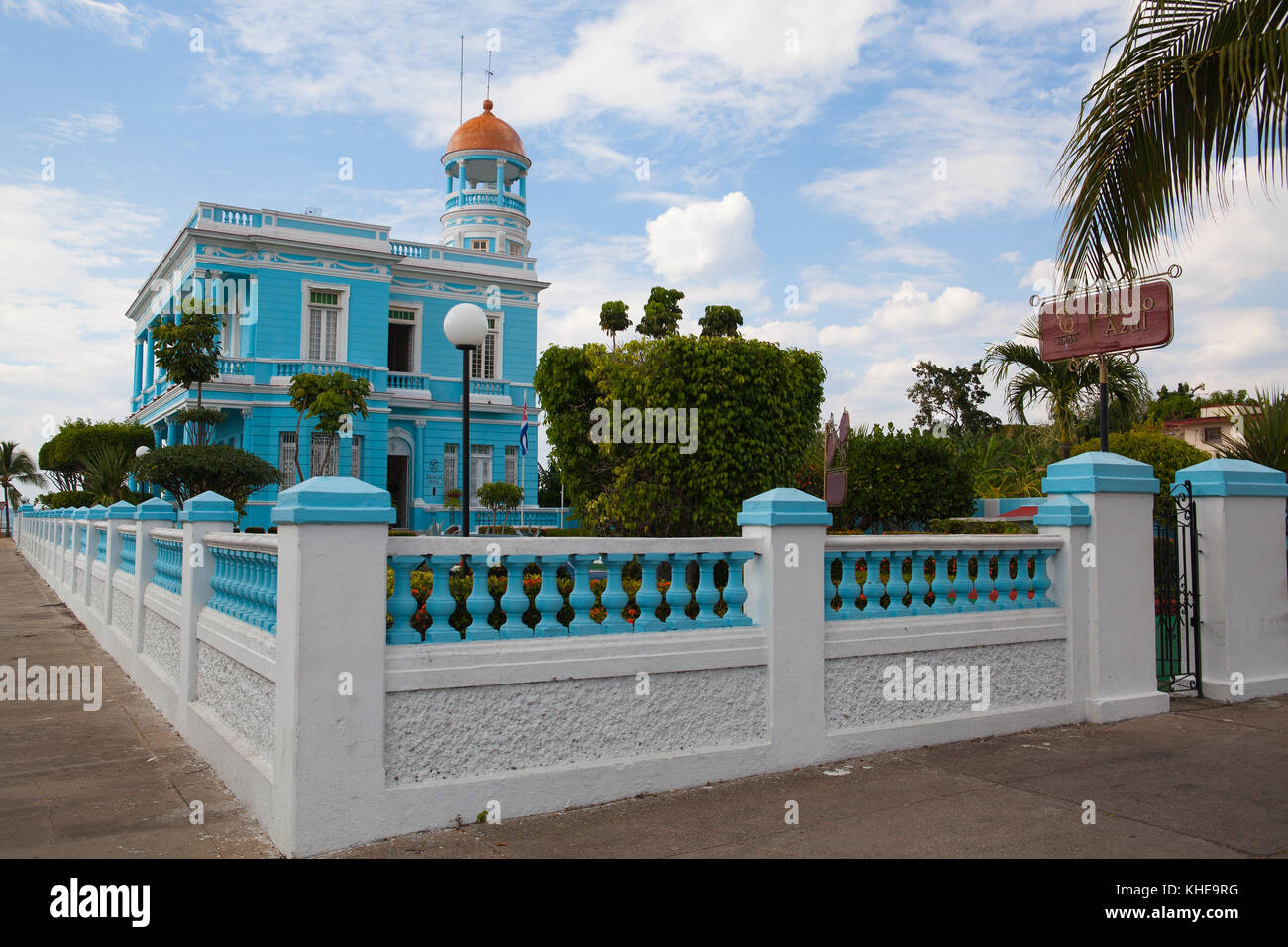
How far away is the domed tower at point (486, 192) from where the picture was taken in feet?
127

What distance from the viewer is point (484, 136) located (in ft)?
126

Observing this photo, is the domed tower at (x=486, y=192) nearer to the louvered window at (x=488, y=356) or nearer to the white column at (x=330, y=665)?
the louvered window at (x=488, y=356)

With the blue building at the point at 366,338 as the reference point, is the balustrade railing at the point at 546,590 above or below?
below

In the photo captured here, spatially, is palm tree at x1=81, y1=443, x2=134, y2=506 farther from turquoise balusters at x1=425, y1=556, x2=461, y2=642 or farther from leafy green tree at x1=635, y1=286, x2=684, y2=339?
turquoise balusters at x1=425, y1=556, x2=461, y2=642

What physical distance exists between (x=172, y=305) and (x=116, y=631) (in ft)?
81.6

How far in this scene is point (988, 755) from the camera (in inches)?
227

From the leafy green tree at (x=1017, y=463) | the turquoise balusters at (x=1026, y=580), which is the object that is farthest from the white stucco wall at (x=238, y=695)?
the leafy green tree at (x=1017, y=463)

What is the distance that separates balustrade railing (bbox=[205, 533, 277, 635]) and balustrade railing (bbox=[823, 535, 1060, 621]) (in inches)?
123

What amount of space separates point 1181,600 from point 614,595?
5295 millimetres

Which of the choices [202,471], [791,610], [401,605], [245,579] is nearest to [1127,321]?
[791,610]

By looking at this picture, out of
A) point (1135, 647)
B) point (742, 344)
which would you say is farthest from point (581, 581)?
point (742, 344)

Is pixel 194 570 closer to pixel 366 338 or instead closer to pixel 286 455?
pixel 286 455

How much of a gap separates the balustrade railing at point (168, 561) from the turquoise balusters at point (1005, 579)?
6.01m
